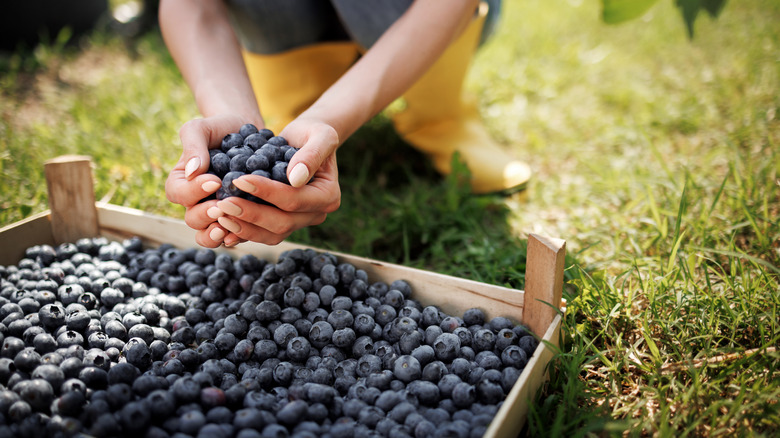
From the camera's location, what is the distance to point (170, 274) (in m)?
1.47

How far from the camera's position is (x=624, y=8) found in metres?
1.64

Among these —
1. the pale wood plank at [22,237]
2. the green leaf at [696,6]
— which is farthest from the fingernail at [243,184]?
the green leaf at [696,6]

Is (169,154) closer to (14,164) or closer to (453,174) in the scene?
(14,164)

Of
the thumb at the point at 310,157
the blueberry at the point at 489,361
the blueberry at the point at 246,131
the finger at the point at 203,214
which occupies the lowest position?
the blueberry at the point at 489,361

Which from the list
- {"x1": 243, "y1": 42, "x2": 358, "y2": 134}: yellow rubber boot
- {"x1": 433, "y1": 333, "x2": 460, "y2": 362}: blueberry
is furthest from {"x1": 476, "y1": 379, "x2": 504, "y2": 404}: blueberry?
{"x1": 243, "y1": 42, "x2": 358, "y2": 134}: yellow rubber boot

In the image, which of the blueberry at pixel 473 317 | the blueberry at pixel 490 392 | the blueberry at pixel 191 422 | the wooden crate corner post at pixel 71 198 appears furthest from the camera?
the wooden crate corner post at pixel 71 198

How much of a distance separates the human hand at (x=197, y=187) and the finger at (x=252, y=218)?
0.12 feet

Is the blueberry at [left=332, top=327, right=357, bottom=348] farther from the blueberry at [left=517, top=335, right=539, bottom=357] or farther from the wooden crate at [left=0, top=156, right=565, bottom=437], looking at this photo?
the blueberry at [left=517, top=335, right=539, bottom=357]

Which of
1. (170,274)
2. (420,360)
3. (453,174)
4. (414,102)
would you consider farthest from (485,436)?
(414,102)

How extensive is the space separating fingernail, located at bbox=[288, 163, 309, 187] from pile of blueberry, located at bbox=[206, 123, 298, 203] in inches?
2.3

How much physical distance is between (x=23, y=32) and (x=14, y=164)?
184cm

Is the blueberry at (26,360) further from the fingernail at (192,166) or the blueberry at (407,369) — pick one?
the blueberry at (407,369)

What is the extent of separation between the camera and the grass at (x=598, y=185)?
3.92 feet

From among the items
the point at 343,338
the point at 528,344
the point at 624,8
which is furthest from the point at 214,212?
the point at 624,8
